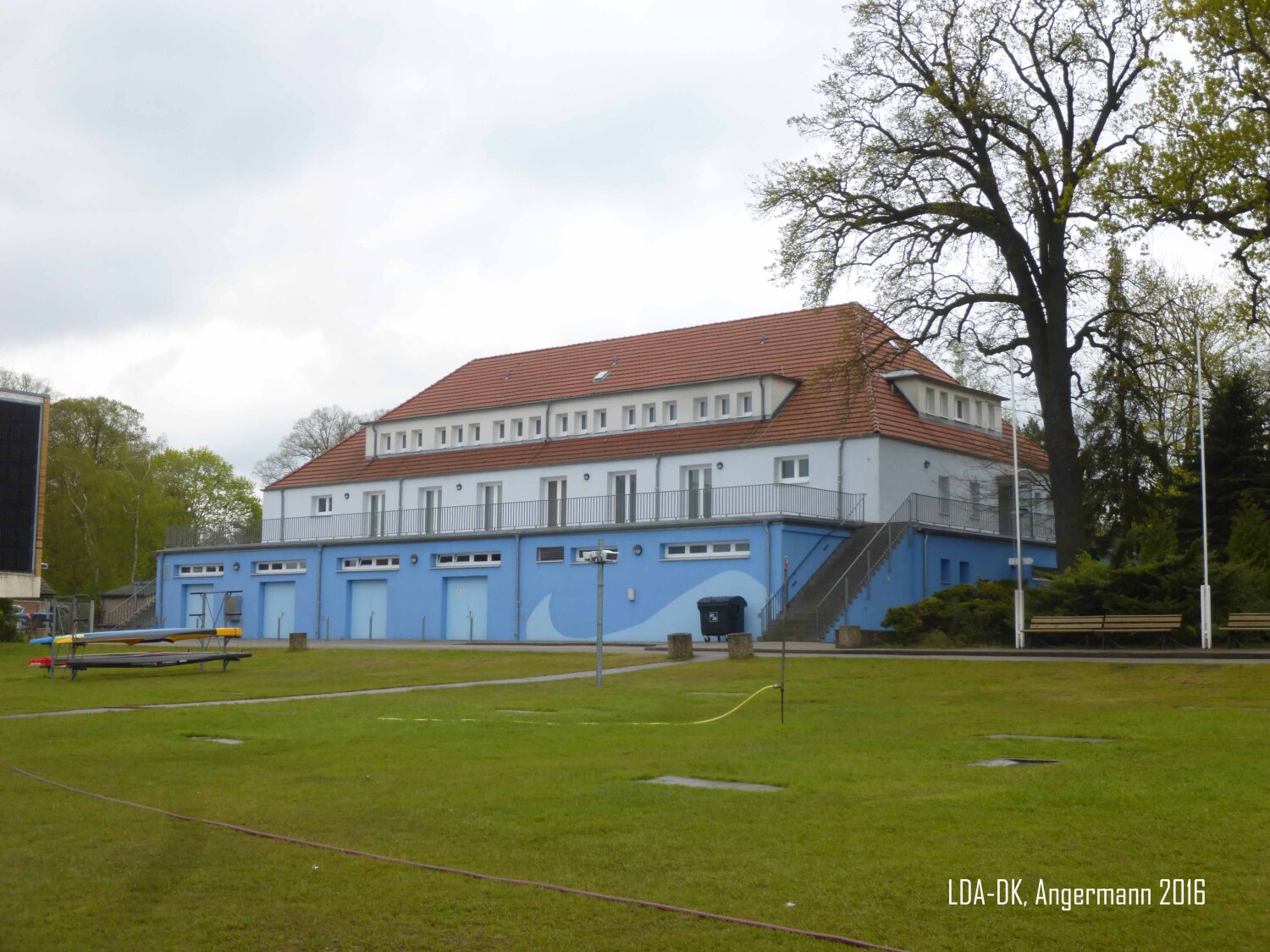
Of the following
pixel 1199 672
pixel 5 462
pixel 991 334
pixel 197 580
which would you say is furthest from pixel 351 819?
pixel 197 580

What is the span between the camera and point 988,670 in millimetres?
23562

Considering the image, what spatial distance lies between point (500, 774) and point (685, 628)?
93.6 feet

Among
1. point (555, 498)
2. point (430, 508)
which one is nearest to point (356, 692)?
point (555, 498)

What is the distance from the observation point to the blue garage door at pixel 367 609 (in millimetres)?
48688

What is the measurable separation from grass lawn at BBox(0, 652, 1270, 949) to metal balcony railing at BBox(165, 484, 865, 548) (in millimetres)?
24133

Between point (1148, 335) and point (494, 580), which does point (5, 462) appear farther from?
point (1148, 335)

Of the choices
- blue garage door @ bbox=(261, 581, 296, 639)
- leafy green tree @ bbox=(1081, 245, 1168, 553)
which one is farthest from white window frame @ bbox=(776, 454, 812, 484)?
blue garage door @ bbox=(261, 581, 296, 639)

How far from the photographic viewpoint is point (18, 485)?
131ft

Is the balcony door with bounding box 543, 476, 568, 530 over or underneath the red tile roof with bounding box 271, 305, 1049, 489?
underneath

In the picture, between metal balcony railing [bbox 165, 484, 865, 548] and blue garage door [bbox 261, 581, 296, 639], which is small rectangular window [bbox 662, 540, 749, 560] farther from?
blue garage door [bbox 261, 581, 296, 639]

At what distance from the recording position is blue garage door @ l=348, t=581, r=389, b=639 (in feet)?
160

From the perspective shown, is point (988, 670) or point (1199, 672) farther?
point (988, 670)

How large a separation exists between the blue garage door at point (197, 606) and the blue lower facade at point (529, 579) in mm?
55

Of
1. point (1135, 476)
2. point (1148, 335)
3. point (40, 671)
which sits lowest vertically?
point (40, 671)
